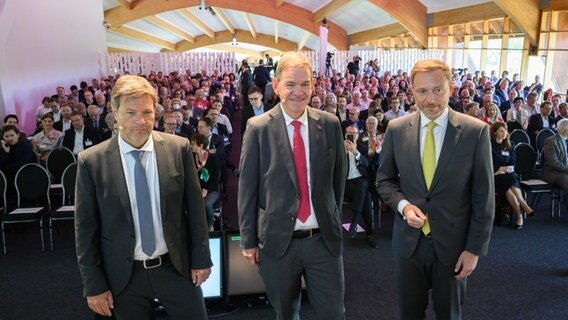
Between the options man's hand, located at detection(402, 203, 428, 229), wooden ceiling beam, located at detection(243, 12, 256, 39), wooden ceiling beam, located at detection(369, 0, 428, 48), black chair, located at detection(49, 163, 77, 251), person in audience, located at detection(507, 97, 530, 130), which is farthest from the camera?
wooden ceiling beam, located at detection(243, 12, 256, 39)

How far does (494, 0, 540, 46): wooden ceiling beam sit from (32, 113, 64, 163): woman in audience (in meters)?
12.7

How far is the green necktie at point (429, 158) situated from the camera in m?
2.07

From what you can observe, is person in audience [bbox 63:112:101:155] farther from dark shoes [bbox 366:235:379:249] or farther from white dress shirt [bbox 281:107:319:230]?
white dress shirt [bbox 281:107:319:230]

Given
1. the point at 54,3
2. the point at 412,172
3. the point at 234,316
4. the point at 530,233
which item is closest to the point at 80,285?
the point at 234,316

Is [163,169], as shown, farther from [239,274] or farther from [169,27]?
[169,27]

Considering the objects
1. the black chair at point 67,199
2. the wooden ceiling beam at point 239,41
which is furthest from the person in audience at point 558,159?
the wooden ceiling beam at point 239,41

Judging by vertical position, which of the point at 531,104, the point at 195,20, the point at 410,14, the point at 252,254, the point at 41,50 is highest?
the point at 195,20

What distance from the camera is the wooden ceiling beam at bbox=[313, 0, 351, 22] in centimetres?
1928

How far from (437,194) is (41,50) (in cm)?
1109

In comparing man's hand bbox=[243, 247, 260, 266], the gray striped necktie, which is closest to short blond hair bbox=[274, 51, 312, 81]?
the gray striped necktie

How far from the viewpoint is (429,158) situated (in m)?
2.08

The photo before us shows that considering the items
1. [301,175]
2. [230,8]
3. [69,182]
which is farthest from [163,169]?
[230,8]

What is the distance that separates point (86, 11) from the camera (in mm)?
13922

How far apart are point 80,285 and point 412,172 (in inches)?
126
